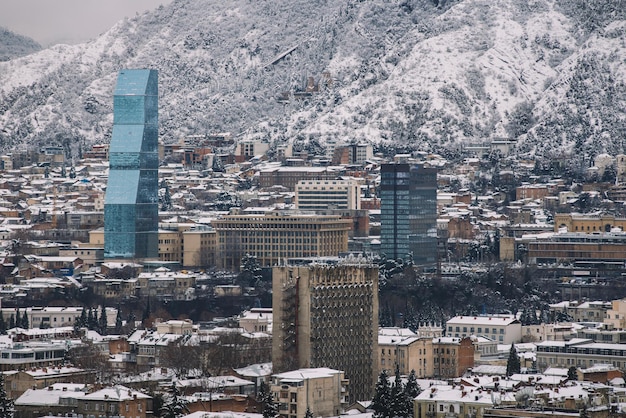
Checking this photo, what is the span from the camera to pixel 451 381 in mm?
118250

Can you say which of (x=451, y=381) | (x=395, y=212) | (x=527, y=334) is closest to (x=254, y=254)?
(x=395, y=212)

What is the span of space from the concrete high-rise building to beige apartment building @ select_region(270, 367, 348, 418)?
522 cm

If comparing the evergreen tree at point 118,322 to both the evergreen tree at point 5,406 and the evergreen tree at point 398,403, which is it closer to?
the evergreen tree at point 5,406

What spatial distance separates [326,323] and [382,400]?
14034 mm

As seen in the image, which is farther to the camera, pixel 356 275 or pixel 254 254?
pixel 254 254

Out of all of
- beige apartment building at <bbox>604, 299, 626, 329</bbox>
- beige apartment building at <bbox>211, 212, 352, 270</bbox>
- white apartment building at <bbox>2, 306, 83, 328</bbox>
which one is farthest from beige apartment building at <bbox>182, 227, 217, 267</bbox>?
beige apartment building at <bbox>604, 299, 626, 329</bbox>

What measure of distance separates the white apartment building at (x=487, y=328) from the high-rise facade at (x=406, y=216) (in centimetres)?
3976

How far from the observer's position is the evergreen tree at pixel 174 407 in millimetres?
105500

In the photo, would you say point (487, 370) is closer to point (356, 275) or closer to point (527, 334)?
point (356, 275)

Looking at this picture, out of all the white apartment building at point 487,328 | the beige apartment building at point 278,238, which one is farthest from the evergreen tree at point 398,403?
the beige apartment building at point 278,238

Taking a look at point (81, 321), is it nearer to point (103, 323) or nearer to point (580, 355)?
point (103, 323)

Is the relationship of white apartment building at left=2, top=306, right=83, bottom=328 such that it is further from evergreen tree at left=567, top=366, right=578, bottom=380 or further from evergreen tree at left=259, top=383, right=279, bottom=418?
evergreen tree at left=259, top=383, right=279, bottom=418

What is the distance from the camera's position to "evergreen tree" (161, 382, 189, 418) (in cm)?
10550

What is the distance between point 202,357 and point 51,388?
16.8 m
